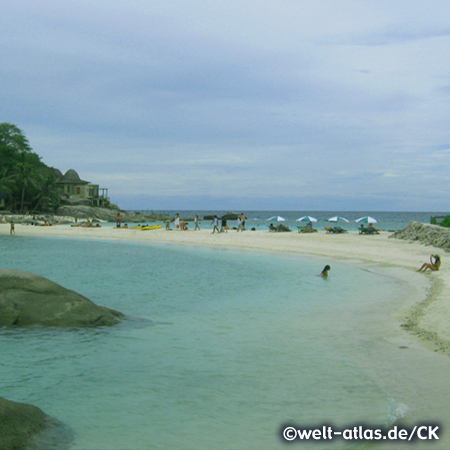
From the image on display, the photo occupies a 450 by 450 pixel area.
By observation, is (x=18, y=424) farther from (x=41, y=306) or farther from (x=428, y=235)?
(x=428, y=235)

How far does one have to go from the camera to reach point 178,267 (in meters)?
23.5

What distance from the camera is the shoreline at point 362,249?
10.3 meters

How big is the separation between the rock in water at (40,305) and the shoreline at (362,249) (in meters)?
7.29

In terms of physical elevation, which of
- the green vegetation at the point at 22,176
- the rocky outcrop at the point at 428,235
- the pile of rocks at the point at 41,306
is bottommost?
the pile of rocks at the point at 41,306

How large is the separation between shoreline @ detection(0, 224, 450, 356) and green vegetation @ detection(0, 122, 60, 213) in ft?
87.1

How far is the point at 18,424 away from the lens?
4926mm

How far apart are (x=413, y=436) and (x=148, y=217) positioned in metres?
98.1

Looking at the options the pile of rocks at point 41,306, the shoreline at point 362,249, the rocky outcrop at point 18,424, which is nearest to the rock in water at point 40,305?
the pile of rocks at point 41,306

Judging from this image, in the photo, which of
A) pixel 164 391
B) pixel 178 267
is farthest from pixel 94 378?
pixel 178 267

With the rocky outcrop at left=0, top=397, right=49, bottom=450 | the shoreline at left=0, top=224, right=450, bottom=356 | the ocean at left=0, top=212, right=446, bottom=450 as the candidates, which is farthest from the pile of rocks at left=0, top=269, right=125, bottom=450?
the shoreline at left=0, top=224, right=450, bottom=356

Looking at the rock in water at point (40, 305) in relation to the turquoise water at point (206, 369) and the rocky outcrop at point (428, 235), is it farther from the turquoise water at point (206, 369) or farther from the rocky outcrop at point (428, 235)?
the rocky outcrop at point (428, 235)

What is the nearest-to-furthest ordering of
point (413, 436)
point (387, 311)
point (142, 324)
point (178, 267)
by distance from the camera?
point (413, 436)
point (142, 324)
point (387, 311)
point (178, 267)

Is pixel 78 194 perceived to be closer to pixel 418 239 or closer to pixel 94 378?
pixel 418 239

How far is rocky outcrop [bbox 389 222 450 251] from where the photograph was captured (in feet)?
92.1
